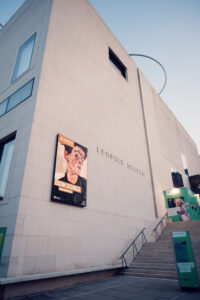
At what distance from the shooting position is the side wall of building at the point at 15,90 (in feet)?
23.8

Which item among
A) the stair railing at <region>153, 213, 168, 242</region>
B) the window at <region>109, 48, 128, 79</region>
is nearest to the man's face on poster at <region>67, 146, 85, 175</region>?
the stair railing at <region>153, 213, 168, 242</region>

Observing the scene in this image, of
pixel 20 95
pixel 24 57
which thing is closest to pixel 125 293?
pixel 20 95

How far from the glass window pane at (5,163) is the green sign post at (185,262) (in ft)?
23.9

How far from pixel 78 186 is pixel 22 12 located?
14686 millimetres

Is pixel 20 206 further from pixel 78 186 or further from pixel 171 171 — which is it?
pixel 171 171

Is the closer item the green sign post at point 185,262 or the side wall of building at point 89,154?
the green sign post at point 185,262

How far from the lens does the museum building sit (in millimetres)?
7609

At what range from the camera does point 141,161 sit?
56.7ft

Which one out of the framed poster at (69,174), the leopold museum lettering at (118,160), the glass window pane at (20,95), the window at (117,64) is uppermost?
the window at (117,64)

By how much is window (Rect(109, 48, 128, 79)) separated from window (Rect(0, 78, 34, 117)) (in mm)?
10832

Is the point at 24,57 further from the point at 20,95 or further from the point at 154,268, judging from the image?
the point at 154,268

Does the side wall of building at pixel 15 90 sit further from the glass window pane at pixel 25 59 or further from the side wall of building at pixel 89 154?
the glass window pane at pixel 25 59

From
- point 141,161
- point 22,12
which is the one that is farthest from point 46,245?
point 22,12

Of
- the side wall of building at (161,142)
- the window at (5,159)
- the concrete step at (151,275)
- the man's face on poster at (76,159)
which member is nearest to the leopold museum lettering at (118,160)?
the man's face on poster at (76,159)
